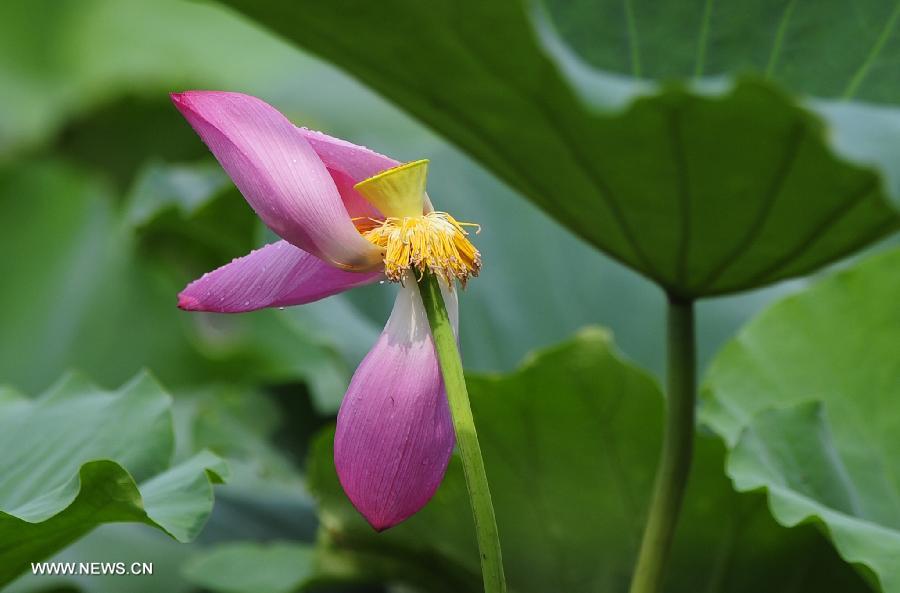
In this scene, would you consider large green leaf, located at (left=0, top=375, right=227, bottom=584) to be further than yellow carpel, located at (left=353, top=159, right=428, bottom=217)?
Yes

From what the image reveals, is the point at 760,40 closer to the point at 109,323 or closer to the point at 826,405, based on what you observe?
the point at 826,405

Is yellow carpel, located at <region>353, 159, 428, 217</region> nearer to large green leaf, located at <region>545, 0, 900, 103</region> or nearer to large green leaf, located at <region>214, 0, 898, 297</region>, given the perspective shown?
large green leaf, located at <region>214, 0, 898, 297</region>

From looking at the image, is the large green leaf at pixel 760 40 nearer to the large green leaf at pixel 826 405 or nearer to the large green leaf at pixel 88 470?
the large green leaf at pixel 826 405

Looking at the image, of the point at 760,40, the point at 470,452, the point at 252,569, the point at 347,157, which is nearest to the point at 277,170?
the point at 347,157

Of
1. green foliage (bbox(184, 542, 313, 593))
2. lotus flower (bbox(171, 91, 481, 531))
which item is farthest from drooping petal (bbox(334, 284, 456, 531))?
green foliage (bbox(184, 542, 313, 593))

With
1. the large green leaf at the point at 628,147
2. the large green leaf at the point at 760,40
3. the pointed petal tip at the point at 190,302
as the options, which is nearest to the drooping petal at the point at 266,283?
the pointed petal tip at the point at 190,302
